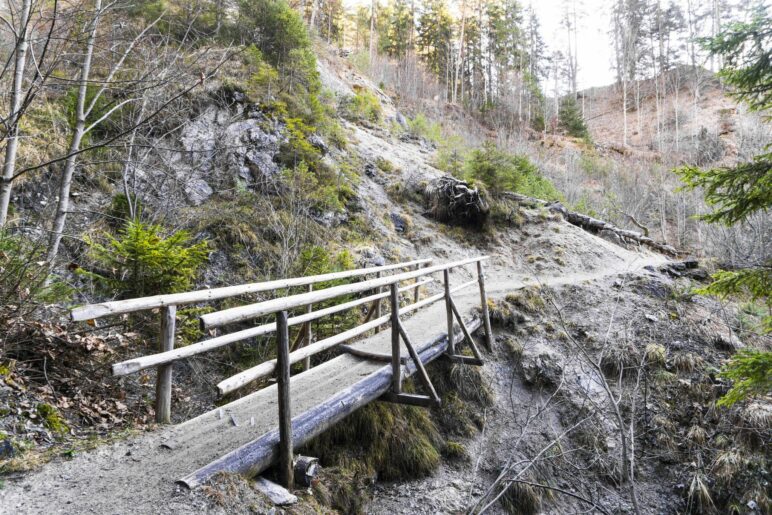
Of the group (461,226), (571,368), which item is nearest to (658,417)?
(571,368)

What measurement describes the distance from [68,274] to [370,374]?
4.66 meters

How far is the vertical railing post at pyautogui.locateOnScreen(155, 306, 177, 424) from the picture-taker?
300 centimetres

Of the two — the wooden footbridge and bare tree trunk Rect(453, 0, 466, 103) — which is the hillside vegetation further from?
bare tree trunk Rect(453, 0, 466, 103)

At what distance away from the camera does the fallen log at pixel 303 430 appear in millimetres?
2566

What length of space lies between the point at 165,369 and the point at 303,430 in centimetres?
116

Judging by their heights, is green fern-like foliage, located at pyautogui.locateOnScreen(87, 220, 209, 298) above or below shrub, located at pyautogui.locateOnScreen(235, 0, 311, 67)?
below

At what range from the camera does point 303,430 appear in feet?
10.6

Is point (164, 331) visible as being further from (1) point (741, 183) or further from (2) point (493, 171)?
(2) point (493, 171)

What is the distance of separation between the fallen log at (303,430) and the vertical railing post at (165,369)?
2.83 ft

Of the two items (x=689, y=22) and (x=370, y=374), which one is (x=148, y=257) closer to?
(x=370, y=374)

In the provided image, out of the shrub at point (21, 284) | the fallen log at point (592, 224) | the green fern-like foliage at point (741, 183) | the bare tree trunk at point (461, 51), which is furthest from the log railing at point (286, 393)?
the bare tree trunk at point (461, 51)

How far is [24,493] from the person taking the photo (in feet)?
7.31

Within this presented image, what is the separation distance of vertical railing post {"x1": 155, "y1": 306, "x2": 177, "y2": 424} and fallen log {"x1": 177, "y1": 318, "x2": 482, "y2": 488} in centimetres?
86

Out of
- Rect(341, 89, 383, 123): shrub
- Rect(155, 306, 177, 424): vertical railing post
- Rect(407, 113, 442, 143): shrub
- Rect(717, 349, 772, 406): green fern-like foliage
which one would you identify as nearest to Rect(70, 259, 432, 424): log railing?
Rect(155, 306, 177, 424): vertical railing post
